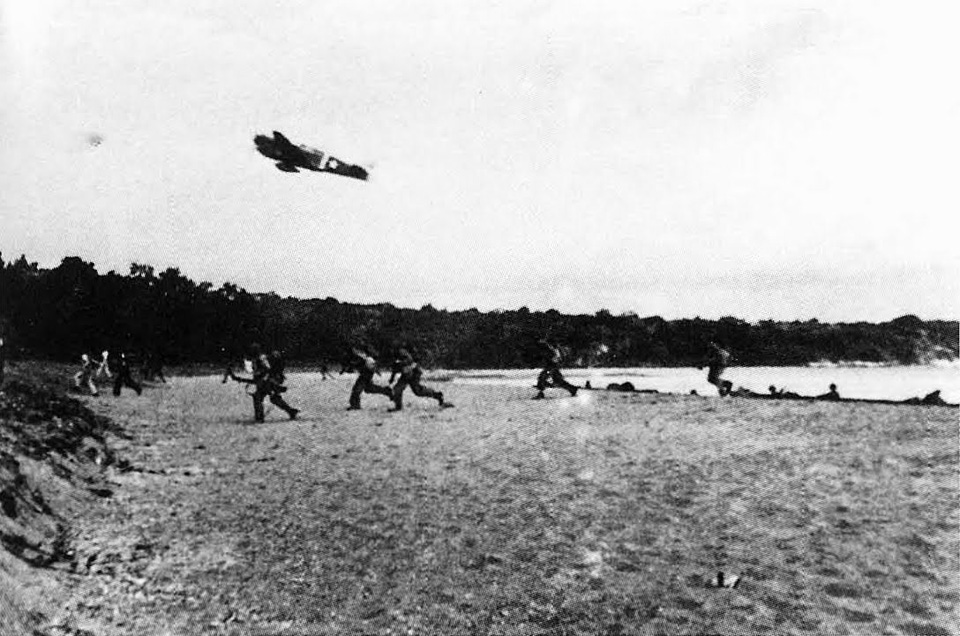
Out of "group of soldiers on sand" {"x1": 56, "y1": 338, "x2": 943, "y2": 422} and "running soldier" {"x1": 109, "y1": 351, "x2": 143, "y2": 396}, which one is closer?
"group of soldiers on sand" {"x1": 56, "y1": 338, "x2": 943, "y2": 422}

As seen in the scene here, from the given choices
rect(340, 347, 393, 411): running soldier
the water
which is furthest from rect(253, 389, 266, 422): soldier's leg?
the water

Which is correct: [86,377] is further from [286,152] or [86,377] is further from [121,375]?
[286,152]

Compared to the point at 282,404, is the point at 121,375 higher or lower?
higher

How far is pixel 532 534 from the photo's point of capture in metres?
7.38

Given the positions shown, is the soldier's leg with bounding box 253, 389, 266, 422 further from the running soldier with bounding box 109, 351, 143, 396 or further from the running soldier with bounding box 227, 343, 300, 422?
the running soldier with bounding box 109, 351, 143, 396

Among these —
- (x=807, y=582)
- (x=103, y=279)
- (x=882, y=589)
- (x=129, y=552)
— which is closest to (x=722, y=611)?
(x=807, y=582)

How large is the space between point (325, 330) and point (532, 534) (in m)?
50.0

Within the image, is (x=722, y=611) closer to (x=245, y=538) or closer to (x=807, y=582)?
(x=807, y=582)

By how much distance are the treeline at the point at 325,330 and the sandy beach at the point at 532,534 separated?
1433cm

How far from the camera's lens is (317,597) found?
19.2 ft

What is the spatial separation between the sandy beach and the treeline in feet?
47.0

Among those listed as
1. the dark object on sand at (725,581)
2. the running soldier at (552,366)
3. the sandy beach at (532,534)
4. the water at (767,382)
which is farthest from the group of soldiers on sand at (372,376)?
the dark object on sand at (725,581)

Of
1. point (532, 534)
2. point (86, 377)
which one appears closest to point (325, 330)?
point (86, 377)

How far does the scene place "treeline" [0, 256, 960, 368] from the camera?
40750mm
